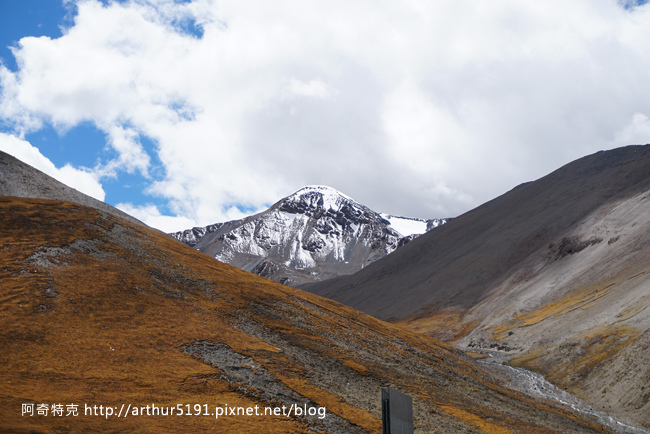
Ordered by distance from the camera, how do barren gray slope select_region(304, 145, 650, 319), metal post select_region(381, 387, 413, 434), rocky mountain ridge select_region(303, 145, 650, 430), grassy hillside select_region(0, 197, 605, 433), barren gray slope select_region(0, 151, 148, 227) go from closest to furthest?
metal post select_region(381, 387, 413, 434) < grassy hillside select_region(0, 197, 605, 433) < rocky mountain ridge select_region(303, 145, 650, 430) < barren gray slope select_region(0, 151, 148, 227) < barren gray slope select_region(304, 145, 650, 319)

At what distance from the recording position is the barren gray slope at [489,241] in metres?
112

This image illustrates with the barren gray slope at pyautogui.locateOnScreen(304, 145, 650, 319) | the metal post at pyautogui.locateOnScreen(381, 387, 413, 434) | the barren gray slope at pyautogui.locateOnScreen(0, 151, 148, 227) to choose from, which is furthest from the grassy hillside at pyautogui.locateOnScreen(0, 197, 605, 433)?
the barren gray slope at pyautogui.locateOnScreen(304, 145, 650, 319)

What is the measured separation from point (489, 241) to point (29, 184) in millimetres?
110376

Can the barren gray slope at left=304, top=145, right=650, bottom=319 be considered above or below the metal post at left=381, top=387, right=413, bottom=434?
above

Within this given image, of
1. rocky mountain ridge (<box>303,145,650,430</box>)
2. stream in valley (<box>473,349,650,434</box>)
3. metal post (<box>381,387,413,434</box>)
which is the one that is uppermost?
rocky mountain ridge (<box>303,145,650,430</box>)

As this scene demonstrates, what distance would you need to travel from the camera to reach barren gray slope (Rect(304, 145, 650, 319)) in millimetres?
112500

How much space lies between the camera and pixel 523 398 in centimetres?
3494

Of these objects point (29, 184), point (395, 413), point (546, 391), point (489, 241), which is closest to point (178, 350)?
point (395, 413)

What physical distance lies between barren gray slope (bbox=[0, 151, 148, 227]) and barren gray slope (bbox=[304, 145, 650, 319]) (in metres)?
80.2

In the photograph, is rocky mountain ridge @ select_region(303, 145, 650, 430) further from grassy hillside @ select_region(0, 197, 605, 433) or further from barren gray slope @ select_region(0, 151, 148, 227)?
barren gray slope @ select_region(0, 151, 148, 227)

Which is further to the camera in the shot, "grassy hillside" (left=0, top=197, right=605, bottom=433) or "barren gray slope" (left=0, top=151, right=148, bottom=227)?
"barren gray slope" (left=0, top=151, right=148, bottom=227)

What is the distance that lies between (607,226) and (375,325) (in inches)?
2530

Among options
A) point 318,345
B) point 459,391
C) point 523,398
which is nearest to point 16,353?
point 318,345

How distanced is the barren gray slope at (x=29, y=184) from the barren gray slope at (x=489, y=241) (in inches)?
3158
